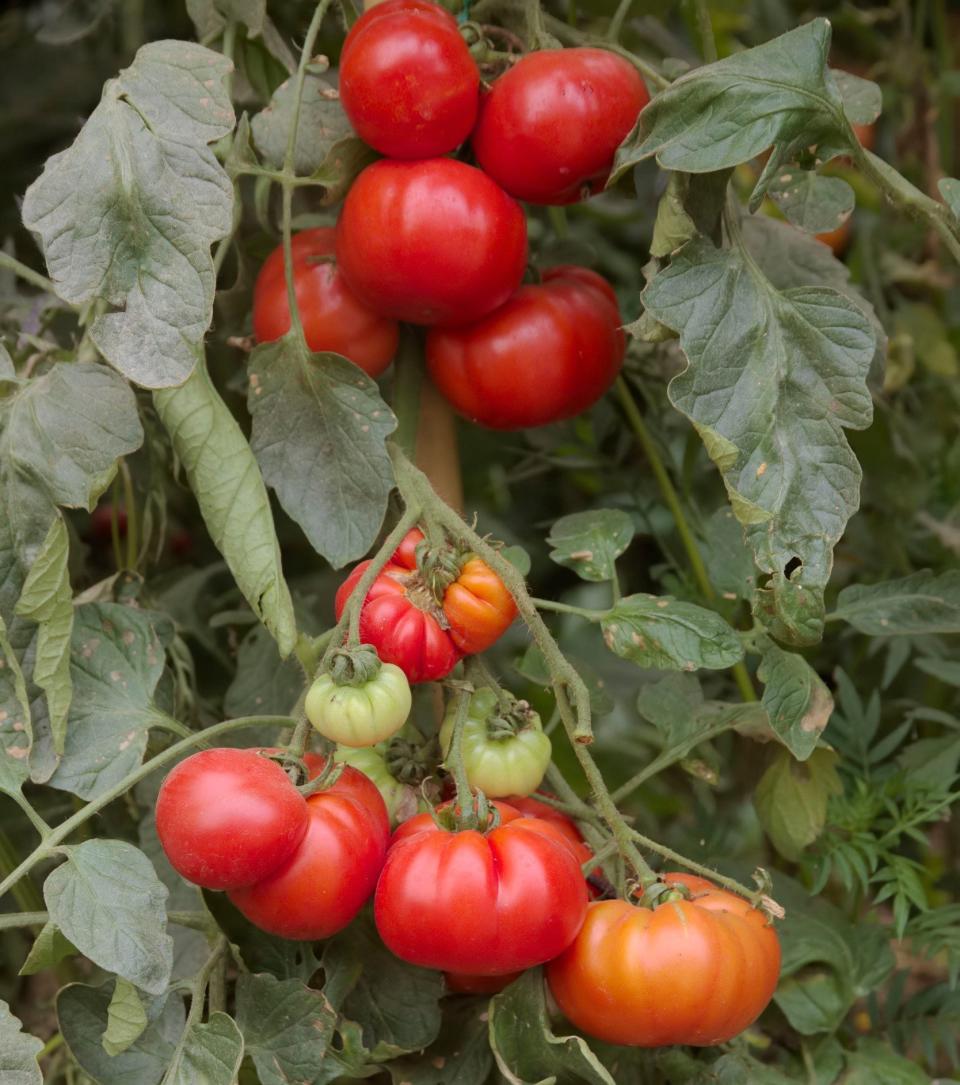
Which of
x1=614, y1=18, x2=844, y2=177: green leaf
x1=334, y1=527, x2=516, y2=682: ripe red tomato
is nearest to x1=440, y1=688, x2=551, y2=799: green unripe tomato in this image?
x1=334, y1=527, x2=516, y2=682: ripe red tomato

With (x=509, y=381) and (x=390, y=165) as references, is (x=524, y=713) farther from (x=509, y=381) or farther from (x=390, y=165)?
(x=390, y=165)

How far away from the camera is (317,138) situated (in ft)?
2.42

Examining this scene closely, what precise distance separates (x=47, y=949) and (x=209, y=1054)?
0.31ft

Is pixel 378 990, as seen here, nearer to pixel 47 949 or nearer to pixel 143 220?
pixel 47 949

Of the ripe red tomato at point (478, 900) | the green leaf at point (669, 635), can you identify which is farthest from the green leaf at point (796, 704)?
the ripe red tomato at point (478, 900)

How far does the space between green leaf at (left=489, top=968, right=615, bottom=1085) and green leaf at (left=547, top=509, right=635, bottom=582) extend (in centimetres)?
22

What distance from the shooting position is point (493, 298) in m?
0.72

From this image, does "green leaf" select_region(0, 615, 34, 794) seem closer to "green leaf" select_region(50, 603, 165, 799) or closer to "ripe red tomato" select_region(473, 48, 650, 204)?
"green leaf" select_region(50, 603, 165, 799)

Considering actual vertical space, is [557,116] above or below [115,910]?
above

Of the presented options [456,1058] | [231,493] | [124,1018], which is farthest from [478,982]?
[231,493]

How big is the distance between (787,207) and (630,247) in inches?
22.4

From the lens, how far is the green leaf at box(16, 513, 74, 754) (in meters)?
0.63

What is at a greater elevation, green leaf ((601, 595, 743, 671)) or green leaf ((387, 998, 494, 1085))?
green leaf ((601, 595, 743, 671))

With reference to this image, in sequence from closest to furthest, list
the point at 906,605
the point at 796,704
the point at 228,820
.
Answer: the point at 228,820 < the point at 796,704 < the point at 906,605
